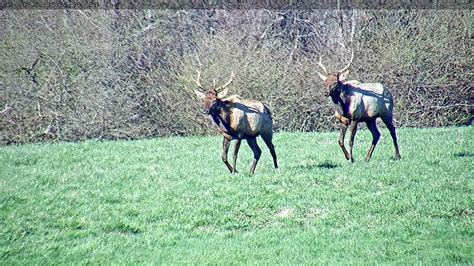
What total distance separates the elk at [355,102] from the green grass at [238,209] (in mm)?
572

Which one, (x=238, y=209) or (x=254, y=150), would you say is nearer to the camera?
(x=238, y=209)

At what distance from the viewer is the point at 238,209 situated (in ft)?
27.7

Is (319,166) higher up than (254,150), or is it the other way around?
(254,150)

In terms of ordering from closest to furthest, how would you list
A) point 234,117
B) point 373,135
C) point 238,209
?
point 238,209 < point 234,117 < point 373,135

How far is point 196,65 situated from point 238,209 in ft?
29.8

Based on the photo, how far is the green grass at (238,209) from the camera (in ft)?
23.4

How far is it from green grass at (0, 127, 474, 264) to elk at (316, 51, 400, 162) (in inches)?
22.5

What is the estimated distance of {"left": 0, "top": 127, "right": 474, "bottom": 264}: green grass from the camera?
7129 millimetres

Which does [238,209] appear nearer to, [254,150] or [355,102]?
[254,150]

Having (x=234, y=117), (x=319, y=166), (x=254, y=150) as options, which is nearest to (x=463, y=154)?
(x=319, y=166)

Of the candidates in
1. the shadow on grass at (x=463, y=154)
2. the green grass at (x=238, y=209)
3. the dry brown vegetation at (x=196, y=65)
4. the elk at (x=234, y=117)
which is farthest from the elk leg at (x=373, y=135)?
the dry brown vegetation at (x=196, y=65)

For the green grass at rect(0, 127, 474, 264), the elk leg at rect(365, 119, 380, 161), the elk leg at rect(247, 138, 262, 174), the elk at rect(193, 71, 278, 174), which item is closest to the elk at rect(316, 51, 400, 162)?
the elk leg at rect(365, 119, 380, 161)

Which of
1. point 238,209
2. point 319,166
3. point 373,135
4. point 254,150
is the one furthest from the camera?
point 373,135

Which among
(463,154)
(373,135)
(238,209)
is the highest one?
(373,135)
